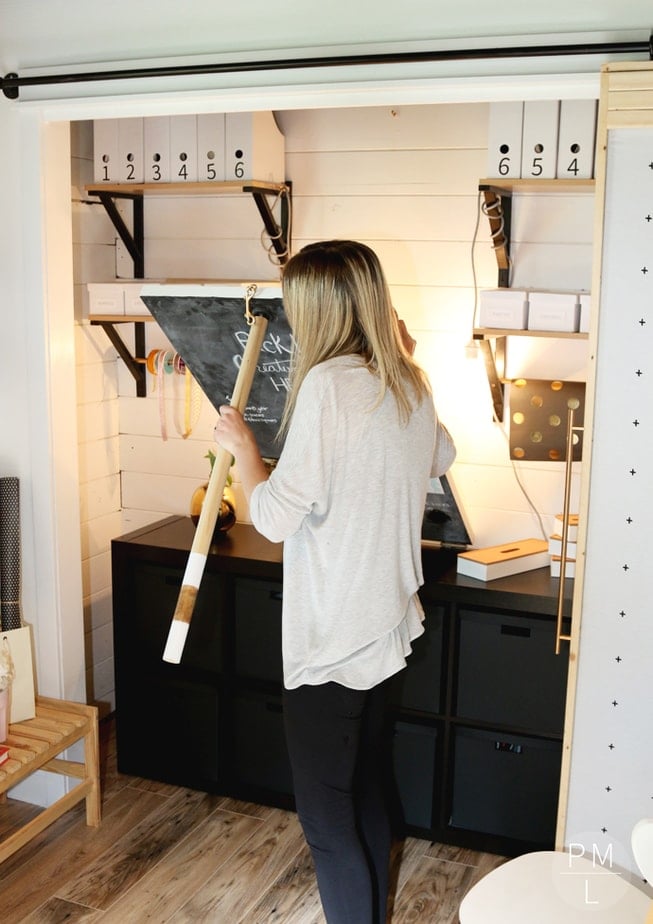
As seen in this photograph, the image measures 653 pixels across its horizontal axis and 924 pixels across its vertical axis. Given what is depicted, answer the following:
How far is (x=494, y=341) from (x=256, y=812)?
1518 millimetres

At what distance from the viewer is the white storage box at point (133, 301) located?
3.15m

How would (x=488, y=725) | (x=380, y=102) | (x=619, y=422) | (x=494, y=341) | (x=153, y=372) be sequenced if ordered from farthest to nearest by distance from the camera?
(x=153, y=372)
(x=494, y=341)
(x=488, y=725)
(x=380, y=102)
(x=619, y=422)

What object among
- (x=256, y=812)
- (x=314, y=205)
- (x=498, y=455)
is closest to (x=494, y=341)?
(x=498, y=455)

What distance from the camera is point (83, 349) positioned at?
134 inches

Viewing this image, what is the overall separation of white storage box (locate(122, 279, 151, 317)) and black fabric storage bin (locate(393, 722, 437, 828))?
1428 mm

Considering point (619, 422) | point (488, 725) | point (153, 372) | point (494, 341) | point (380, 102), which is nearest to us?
point (619, 422)

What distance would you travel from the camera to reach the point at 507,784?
9.04 feet

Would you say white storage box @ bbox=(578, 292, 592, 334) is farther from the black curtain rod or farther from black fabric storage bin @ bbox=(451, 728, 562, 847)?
black fabric storage bin @ bbox=(451, 728, 562, 847)

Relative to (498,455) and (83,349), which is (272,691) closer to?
(498,455)

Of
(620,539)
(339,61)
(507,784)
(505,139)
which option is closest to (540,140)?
(505,139)

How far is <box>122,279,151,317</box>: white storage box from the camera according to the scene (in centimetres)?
315

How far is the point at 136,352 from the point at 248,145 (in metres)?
0.87

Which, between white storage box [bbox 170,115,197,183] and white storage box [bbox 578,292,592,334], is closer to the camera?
white storage box [bbox 578,292,592,334]

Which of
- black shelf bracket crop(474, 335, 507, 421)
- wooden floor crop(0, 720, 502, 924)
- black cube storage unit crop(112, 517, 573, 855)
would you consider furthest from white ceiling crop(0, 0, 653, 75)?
wooden floor crop(0, 720, 502, 924)
